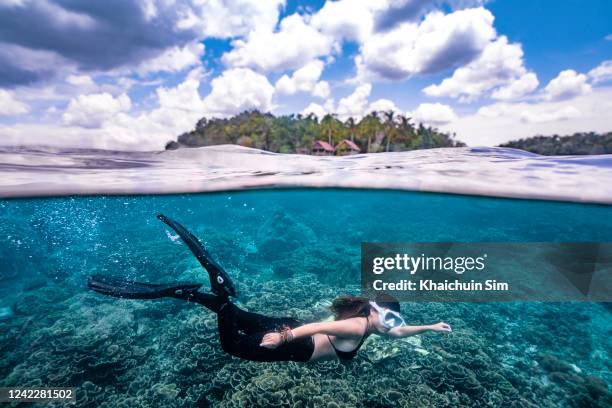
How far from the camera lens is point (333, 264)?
1274 centimetres

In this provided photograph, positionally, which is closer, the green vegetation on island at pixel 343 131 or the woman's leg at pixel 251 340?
the woman's leg at pixel 251 340

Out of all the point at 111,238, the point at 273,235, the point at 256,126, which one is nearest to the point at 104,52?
the point at 273,235

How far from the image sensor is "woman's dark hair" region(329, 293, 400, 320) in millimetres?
4359

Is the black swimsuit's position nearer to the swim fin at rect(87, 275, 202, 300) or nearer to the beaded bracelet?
the beaded bracelet

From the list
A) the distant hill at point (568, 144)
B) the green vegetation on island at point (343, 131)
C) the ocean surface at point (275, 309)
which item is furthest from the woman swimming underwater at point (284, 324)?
the green vegetation on island at point (343, 131)

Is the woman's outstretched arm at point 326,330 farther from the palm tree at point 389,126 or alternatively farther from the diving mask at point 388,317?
the palm tree at point 389,126

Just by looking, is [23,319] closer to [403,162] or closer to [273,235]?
[273,235]

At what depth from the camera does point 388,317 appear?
425 cm

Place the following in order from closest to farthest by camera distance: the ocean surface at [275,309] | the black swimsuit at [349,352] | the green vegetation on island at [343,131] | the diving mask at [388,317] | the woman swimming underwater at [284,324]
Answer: the woman swimming underwater at [284,324] < the diving mask at [388,317] < the black swimsuit at [349,352] < the ocean surface at [275,309] < the green vegetation on island at [343,131]

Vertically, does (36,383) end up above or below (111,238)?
above

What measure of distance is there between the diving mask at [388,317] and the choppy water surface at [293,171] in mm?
8654

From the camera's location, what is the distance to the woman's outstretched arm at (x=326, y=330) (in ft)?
12.4

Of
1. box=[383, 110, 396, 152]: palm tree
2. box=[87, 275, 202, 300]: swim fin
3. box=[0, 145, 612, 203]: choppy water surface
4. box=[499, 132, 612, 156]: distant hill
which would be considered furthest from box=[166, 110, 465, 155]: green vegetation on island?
box=[87, 275, 202, 300]: swim fin

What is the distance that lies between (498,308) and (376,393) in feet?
22.0
